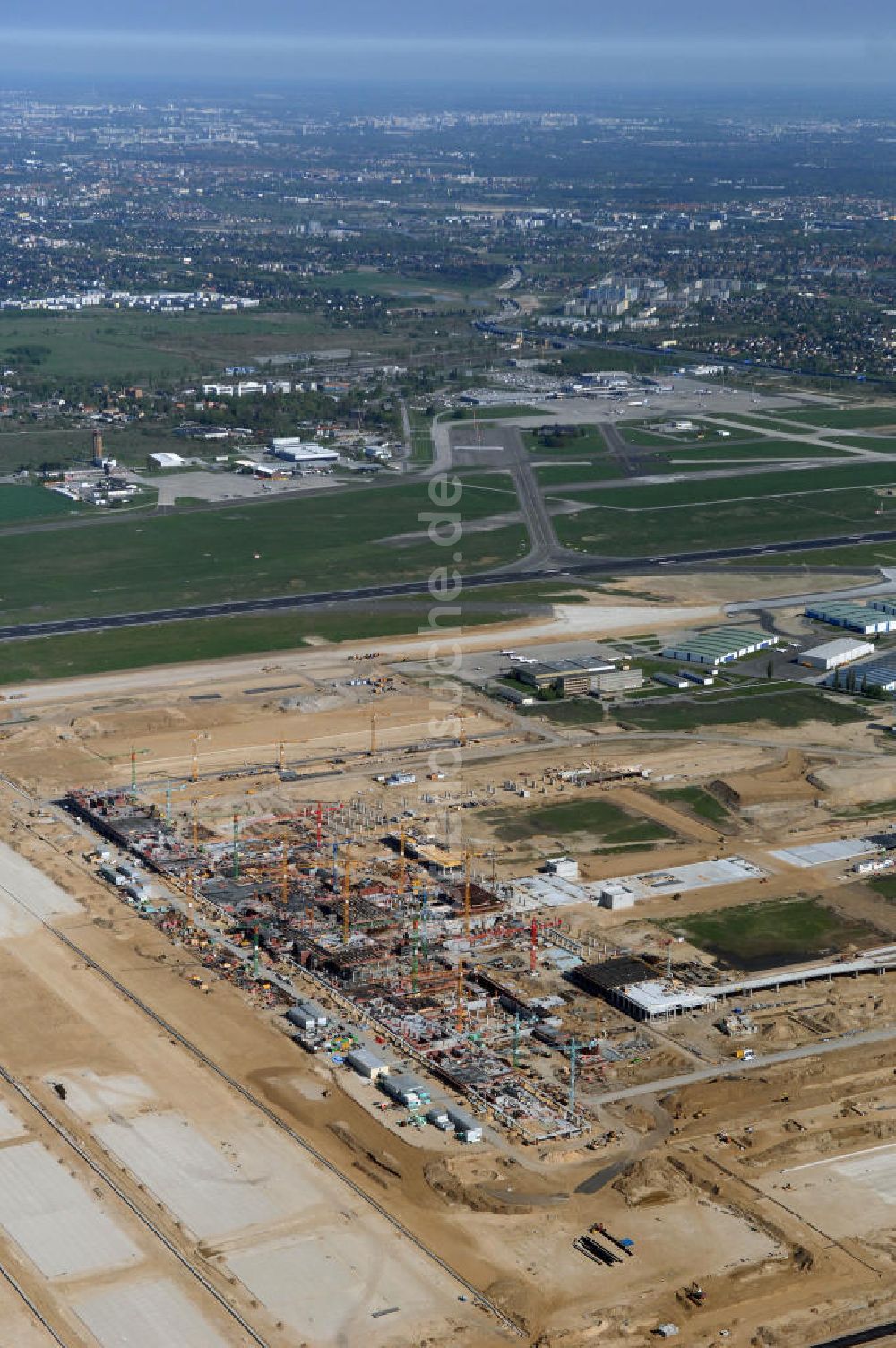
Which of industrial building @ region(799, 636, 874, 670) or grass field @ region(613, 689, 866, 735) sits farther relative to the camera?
industrial building @ region(799, 636, 874, 670)

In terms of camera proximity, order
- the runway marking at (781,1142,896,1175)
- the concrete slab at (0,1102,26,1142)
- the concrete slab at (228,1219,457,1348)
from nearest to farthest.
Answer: the concrete slab at (228,1219,457,1348) → the runway marking at (781,1142,896,1175) → the concrete slab at (0,1102,26,1142)

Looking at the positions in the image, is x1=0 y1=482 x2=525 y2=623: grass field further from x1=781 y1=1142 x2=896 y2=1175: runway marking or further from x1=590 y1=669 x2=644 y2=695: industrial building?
x1=781 y1=1142 x2=896 y2=1175: runway marking

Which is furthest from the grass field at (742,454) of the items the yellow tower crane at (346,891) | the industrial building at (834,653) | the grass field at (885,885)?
the yellow tower crane at (346,891)

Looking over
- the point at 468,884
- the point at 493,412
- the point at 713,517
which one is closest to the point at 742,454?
the point at 713,517

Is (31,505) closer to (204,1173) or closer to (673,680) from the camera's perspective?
(673,680)

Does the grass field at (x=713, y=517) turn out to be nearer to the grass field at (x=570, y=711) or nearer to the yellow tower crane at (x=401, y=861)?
the grass field at (x=570, y=711)

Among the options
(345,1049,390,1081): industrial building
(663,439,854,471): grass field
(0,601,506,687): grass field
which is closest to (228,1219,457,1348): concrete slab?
(345,1049,390,1081): industrial building
